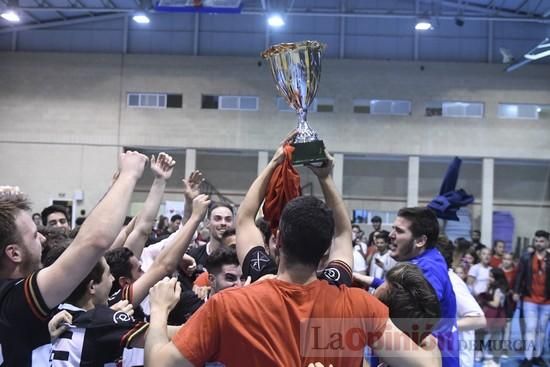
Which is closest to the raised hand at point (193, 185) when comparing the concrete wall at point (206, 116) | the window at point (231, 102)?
the concrete wall at point (206, 116)

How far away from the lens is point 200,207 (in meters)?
3.37

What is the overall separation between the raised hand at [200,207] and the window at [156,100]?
58.7 ft

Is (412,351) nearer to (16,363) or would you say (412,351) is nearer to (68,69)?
(16,363)

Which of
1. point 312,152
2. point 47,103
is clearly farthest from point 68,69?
point 312,152

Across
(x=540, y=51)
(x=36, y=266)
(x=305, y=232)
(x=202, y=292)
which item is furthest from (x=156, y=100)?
(x=305, y=232)

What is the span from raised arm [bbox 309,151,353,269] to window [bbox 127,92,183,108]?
1853cm

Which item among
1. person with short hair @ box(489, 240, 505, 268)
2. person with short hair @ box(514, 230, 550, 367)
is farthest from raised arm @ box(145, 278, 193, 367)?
person with short hair @ box(489, 240, 505, 268)

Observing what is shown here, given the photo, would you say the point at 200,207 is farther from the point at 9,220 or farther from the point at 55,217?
the point at 55,217

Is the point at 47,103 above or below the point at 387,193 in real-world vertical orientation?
above

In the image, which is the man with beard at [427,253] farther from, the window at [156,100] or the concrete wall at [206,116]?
the window at [156,100]

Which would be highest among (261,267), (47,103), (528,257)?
(47,103)

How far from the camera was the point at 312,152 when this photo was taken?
2857 mm

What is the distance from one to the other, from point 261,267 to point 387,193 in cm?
2025

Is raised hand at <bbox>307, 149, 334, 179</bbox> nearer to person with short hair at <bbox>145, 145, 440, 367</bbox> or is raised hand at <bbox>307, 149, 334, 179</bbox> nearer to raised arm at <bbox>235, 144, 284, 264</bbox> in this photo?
raised arm at <bbox>235, 144, 284, 264</bbox>
